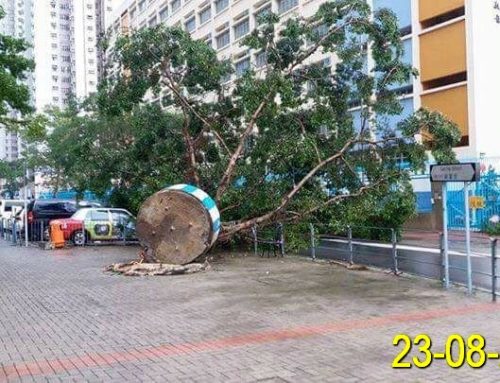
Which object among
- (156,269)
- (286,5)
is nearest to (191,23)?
(286,5)

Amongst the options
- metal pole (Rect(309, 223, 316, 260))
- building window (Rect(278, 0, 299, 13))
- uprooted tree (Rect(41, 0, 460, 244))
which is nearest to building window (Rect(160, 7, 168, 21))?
building window (Rect(278, 0, 299, 13))

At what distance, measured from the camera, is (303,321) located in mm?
8430

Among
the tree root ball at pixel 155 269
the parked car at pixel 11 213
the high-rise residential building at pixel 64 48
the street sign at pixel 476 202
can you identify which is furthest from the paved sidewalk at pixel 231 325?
the high-rise residential building at pixel 64 48

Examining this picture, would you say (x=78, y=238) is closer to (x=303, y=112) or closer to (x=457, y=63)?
(x=303, y=112)

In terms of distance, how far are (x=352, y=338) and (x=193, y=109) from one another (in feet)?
34.6

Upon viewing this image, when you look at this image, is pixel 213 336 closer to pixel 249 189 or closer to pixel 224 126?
pixel 249 189

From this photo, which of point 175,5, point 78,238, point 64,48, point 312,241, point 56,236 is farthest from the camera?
point 64,48

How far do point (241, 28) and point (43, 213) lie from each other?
26.6 meters

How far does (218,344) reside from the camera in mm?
7258

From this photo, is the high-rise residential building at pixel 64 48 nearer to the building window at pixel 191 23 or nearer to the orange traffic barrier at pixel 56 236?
the building window at pixel 191 23

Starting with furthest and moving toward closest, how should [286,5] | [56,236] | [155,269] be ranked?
[286,5] → [56,236] → [155,269]

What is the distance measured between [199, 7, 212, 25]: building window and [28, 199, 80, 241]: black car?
30775 millimetres

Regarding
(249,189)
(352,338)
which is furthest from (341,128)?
(352,338)

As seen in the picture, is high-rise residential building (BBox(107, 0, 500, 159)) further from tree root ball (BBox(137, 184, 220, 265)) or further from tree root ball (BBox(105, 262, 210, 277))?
tree root ball (BBox(105, 262, 210, 277))
